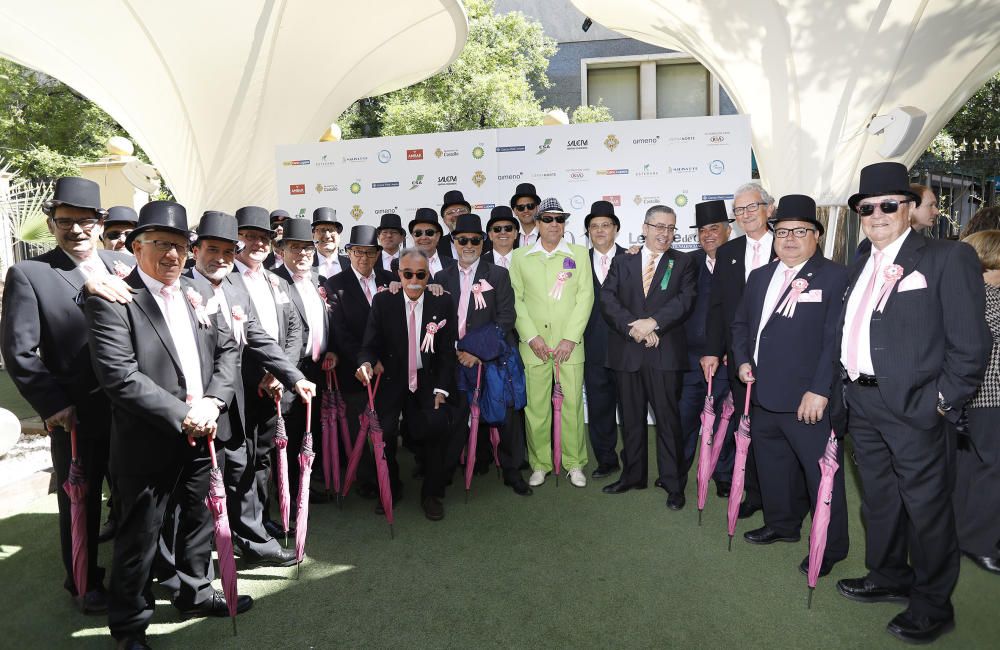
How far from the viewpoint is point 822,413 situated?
140 inches

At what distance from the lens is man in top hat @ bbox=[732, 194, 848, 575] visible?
3.62 metres

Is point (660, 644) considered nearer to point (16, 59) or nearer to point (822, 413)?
point (822, 413)

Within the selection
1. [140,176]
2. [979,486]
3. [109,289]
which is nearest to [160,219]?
[109,289]

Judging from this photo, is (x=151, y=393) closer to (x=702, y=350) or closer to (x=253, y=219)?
(x=253, y=219)

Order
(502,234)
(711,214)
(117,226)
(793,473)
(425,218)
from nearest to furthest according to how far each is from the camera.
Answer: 1. (793,473)
2. (117,226)
3. (711,214)
4. (502,234)
5. (425,218)

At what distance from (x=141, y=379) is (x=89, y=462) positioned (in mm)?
Answer: 1131

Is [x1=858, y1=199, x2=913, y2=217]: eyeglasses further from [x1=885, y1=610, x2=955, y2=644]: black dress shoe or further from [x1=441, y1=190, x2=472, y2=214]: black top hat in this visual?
[x1=441, y1=190, x2=472, y2=214]: black top hat

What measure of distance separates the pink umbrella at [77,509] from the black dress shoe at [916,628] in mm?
4291

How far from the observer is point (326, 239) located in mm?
5594

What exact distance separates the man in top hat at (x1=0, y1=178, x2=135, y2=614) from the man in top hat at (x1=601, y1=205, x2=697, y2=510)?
11.4 feet

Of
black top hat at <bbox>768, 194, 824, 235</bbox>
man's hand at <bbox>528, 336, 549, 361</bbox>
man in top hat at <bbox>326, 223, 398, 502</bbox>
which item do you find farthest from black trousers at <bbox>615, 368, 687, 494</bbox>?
man in top hat at <bbox>326, 223, 398, 502</bbox>

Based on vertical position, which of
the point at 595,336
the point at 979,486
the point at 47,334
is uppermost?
the point at 47,334

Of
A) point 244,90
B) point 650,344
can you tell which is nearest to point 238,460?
point 650,344

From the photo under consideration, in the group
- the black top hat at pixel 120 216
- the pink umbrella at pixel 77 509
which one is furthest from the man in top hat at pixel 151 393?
the black top hat at pixel 120 216
